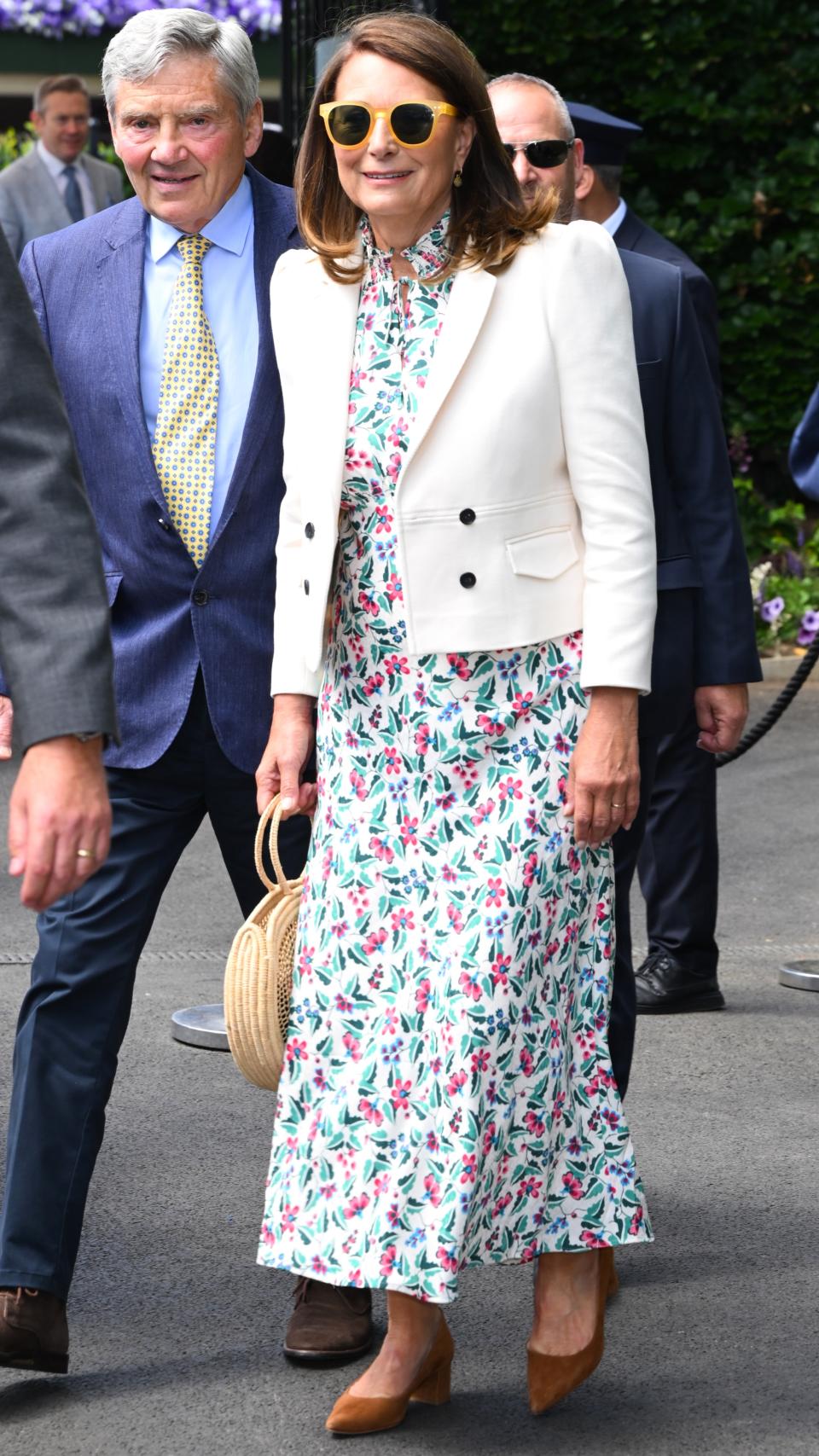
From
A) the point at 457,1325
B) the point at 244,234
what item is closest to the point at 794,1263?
the point at 457,1325

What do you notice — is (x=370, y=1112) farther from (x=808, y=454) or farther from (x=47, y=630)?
(x=808, y=454)

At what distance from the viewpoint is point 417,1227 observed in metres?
3.21

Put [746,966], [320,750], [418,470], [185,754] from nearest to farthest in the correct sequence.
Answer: [418,470] → [320,750] → [185,754] → [746,966]

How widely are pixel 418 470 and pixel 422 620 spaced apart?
0.22 meters

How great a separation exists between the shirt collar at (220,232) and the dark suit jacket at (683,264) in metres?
1.15

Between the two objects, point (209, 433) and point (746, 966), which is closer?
point (209, 433)

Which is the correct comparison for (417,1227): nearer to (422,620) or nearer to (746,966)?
(422,620)

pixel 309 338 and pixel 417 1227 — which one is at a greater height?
pixel 309 338

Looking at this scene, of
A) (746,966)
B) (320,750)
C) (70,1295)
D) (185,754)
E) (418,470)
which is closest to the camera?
(418,470)

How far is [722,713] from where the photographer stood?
3791 mm

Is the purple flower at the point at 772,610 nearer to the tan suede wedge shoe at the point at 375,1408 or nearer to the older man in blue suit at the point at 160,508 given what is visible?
the older man in blue suit at the point at 160,508

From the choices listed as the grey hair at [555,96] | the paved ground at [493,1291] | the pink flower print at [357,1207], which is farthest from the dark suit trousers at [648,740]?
the grey hair at [555,96]

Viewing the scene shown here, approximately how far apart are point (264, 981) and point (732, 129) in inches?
395

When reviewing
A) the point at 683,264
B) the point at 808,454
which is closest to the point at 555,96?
the point at 683,264
